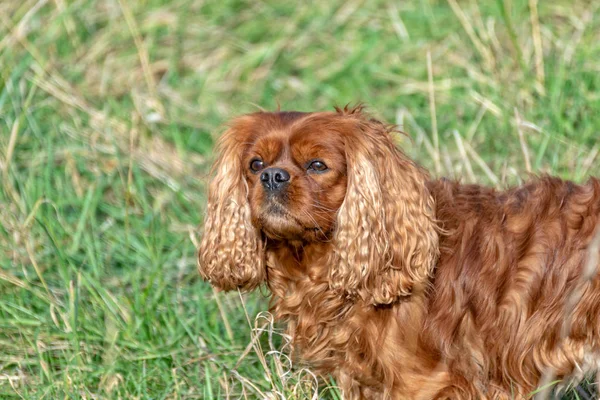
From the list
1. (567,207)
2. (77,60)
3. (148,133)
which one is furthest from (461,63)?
(567,207)

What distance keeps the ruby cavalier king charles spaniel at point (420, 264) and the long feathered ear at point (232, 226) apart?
72 millimetres

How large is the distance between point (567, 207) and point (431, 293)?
23.5 inches

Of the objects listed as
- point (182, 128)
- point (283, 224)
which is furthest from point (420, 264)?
point (182, 128)

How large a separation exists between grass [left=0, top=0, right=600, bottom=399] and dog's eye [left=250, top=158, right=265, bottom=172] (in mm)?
595

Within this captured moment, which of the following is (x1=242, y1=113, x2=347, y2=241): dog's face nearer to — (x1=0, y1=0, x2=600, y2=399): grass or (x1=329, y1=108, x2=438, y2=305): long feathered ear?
(x1=329, y1=108, x2=438, y2=305): long feathered ear

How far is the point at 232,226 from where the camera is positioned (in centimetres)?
396

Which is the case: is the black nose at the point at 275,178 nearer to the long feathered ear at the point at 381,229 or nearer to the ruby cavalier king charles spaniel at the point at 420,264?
the ruby cavalier king charles spaniel at the point at 420,264

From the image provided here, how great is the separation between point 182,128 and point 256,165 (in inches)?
110

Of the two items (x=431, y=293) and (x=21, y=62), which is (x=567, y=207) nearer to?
(x=431, y=293)

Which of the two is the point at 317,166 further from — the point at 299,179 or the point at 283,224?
the point at 283,224

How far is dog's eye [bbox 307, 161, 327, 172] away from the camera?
12.3ft

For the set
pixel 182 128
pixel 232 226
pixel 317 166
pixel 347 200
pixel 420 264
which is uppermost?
pixel 317 166

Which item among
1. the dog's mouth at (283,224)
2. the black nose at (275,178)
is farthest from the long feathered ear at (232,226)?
the black nose at (275,178)

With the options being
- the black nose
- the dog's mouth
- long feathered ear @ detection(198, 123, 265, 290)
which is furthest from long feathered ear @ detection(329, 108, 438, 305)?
long feathered ear @ detection(198, 123, 265, 290)
